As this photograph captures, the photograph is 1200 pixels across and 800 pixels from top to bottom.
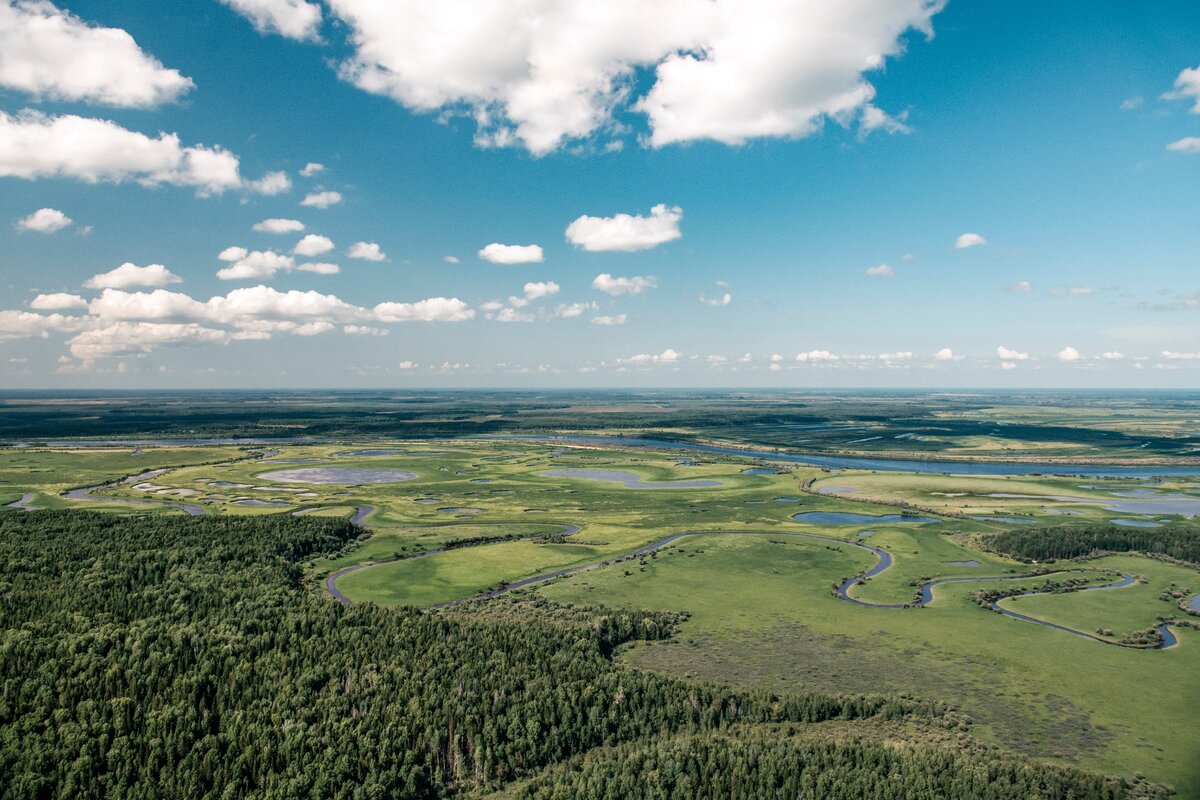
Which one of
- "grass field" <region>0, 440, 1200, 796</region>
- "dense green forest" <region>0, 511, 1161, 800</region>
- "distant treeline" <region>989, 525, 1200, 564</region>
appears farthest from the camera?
"distant treeline" <region>989, 525, 1200, 564</region>

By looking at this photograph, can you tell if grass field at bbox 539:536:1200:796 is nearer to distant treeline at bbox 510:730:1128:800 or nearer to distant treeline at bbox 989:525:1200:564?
distant treeline at bbox 510:730:1128:800

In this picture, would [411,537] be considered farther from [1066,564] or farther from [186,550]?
[1066,564]

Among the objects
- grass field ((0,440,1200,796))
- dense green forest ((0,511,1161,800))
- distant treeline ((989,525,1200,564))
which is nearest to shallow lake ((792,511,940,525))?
grass field ((0,440,1200,796))

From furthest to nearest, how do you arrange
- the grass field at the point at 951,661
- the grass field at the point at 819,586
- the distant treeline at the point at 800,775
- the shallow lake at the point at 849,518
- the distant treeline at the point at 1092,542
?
the shallow lake at the point at 849,518
the distant treeline at the point at 1092,542
the grass field at the point at 819,586
the grass field at the point at 951,661
the distant treeline at the point at 800,775

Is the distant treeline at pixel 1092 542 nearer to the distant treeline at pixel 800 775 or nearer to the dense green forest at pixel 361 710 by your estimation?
the dense green forest at pixel 361 710

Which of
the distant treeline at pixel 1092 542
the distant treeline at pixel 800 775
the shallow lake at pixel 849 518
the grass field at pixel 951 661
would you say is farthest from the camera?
the shallow lake at pixel 849 518

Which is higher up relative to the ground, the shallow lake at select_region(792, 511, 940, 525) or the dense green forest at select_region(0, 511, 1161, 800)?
the dense green forest at select_region(0, 511, 1161, 800)

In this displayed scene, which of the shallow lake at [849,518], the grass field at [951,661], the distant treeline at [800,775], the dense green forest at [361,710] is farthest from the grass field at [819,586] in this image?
the dense green forest at [361,710]
